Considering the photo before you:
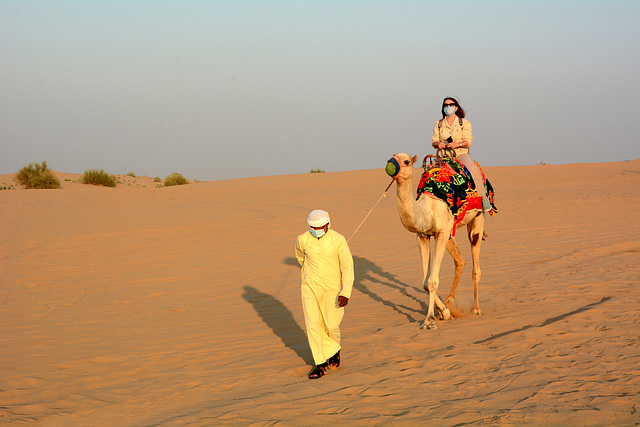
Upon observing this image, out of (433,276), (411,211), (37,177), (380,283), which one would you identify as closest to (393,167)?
(411,211)

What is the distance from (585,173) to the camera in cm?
3372

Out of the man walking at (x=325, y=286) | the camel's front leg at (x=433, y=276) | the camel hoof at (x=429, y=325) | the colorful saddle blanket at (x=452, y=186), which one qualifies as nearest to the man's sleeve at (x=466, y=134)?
the colorful saddle blanket at (x=452, y=186)

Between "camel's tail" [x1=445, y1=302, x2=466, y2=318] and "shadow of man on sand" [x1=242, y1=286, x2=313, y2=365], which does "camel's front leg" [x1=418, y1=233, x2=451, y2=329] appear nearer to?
"camel's tail" [x1=445, y1=302, x2=466, y2=318]

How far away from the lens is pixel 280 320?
8.98 m

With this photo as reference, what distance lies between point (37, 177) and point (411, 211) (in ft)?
111

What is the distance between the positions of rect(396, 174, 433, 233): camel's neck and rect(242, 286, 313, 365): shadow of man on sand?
6.51 ft

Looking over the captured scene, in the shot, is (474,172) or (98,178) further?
(98,178)

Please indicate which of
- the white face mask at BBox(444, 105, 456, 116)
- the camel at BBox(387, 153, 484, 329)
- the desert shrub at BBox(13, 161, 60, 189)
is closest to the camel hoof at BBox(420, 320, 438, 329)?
the camel at BBox(387, 153, 484, 329)

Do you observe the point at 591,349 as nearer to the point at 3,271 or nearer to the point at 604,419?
the point at 604,419

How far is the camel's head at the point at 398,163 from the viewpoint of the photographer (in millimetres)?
7141

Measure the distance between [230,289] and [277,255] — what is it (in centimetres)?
336

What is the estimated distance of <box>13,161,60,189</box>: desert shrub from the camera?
35875 mm

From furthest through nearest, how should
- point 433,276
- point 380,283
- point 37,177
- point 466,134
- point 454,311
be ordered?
point 37,177 < point 380,283 < point 466,134 < point 454,311 < point 433,276

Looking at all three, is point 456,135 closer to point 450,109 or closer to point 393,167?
point 450,109
